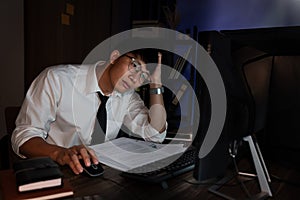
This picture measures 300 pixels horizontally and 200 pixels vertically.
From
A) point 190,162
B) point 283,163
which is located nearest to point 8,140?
point 190,162

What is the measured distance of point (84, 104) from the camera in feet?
4.41

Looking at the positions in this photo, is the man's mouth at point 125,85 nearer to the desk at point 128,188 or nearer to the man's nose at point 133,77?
the man's nose at point 133,77

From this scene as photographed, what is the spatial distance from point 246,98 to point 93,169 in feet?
1.68

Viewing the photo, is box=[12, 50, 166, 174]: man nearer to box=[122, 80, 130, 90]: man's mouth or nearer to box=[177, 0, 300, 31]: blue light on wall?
box=[122, 80, 130, 90]: man's mouth

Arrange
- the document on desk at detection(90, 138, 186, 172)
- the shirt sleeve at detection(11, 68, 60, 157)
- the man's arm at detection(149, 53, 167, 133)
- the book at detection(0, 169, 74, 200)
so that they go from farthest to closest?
the man's arm at detection(149, 53, 167, 133), the shirt sleeve at detection(11, 68, 60, 157), the document on desk at detection(90, 138, 186, 172), the book at detection(0, 169, 74, 200)

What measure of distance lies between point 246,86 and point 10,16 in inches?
91.9

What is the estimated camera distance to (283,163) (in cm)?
94

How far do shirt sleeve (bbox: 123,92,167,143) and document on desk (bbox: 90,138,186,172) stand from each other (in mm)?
205

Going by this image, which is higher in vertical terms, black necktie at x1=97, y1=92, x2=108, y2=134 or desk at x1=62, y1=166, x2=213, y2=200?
black necktie at x1=97, y1=92, x2=108, y2=134

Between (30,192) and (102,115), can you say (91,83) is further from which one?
(30,192)

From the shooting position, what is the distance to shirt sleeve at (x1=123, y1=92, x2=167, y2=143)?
143cm

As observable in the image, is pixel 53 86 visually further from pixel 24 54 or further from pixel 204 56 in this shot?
pixel 24 54

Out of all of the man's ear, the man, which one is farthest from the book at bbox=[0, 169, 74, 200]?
the man's ear

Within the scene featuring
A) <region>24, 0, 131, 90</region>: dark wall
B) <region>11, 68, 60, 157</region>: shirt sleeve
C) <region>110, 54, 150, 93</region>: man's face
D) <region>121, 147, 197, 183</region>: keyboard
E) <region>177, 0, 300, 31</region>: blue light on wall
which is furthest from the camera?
<region>24, 0, 131, 90</region>: dark wall
